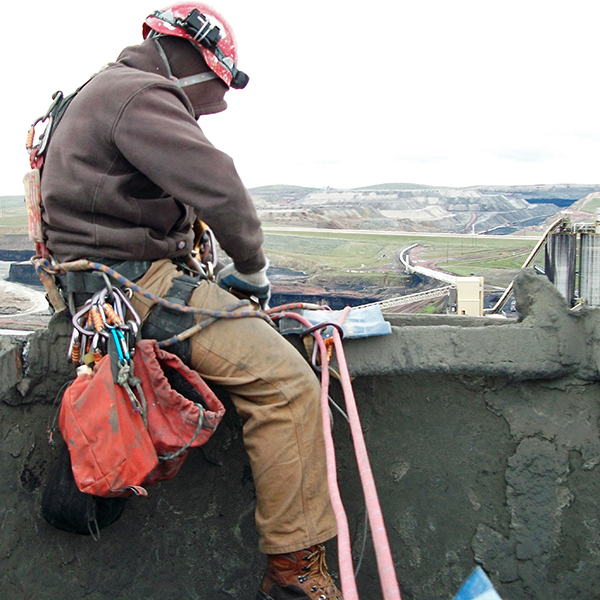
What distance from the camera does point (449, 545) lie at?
2574 millimetres

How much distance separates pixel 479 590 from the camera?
99 cm

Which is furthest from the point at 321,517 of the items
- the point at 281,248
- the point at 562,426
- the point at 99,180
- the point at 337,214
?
the point at 337,214

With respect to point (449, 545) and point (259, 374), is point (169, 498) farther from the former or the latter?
point (449, 545)

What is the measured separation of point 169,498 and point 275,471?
77cm

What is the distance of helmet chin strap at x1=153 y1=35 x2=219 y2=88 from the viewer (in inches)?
93.6

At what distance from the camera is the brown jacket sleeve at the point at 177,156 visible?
1.98 m

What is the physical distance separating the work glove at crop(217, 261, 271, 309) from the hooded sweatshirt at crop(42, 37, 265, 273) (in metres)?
0.11

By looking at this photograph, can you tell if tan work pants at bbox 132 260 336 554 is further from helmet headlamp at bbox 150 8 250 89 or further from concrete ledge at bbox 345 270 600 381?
helmet headlamp at bbox 150 8 250 89

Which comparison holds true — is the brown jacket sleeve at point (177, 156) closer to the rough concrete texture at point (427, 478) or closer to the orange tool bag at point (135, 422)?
the orange tool bag at point (135, 422)

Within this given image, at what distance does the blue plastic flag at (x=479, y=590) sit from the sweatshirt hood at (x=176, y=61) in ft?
6.78

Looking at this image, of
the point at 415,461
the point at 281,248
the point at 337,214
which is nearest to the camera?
the point at 415,461

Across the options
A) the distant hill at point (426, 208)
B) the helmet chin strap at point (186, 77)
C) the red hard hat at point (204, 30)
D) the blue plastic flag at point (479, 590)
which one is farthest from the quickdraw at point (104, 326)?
the distant hill at point (426, 208)

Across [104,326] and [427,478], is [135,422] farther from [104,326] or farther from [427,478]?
[427,478]

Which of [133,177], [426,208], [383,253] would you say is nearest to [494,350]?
[133,177]
